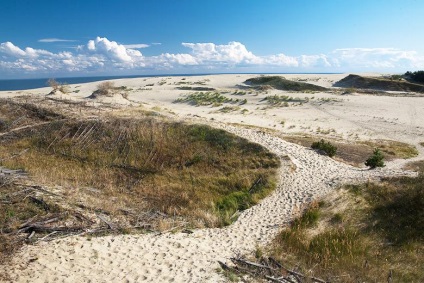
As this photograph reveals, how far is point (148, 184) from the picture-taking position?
56.8 ft

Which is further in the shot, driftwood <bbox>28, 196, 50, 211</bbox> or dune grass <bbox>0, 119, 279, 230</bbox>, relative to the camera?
dune grass <bbox>0, 119, 279, 230</bbox>

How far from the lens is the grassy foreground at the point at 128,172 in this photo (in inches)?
487

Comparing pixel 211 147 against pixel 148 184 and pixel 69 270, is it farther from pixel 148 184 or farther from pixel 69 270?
pixel 69 270

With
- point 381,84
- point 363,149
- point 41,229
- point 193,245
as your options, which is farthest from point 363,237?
point 381,84

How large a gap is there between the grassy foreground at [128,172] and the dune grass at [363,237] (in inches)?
120

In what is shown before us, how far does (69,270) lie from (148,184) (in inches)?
344

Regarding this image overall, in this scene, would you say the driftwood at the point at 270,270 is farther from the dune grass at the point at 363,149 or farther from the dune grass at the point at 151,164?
the dune grass at the point at 363,149

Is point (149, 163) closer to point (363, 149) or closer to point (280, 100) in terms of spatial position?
point (363, 149)

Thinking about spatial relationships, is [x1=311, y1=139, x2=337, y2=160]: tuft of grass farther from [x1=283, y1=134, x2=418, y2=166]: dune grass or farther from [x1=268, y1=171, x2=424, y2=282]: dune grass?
[x1=268, y1=171, x2=424, y2=282]: dune grass

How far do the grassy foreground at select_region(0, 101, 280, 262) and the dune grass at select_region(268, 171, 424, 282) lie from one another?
304 centimetres

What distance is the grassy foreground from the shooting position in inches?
487

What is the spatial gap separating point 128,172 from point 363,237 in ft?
42.3

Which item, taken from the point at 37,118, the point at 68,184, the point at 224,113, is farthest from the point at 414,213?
the point at 224,113

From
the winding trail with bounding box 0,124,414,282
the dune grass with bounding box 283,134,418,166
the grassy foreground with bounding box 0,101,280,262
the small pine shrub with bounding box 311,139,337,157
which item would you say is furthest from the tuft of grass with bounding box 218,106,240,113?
the winding trail with bounding box 0,124,414,282
